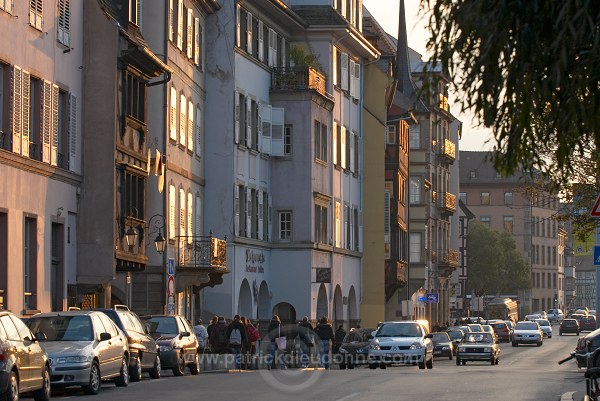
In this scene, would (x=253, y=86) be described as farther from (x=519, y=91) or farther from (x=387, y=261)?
(x=519, y=91)

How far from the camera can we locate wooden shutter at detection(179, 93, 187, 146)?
5153 centimetres

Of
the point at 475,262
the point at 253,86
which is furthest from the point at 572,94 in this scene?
the point at 475,262

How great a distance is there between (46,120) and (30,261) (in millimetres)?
3319

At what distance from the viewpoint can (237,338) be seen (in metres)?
43.4

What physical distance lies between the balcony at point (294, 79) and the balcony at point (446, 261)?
45308mm

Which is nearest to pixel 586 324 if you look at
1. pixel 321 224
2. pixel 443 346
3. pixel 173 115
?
pixel 443 346

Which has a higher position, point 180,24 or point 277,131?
point 180,24

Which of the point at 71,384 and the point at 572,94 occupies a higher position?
the point at 572,94

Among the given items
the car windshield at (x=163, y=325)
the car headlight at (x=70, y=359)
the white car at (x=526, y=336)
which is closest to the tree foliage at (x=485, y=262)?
the white car at (x=526, y=336)

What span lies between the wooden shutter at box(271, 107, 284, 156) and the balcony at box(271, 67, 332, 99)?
1.11m

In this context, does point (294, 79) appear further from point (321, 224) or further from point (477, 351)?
point (477, 351)

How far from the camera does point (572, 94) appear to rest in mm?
12516

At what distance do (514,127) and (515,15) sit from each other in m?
0.97

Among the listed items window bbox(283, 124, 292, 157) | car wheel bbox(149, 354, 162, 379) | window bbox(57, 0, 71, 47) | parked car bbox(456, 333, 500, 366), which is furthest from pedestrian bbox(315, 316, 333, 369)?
window bbox(283, 124, 292, 157)
